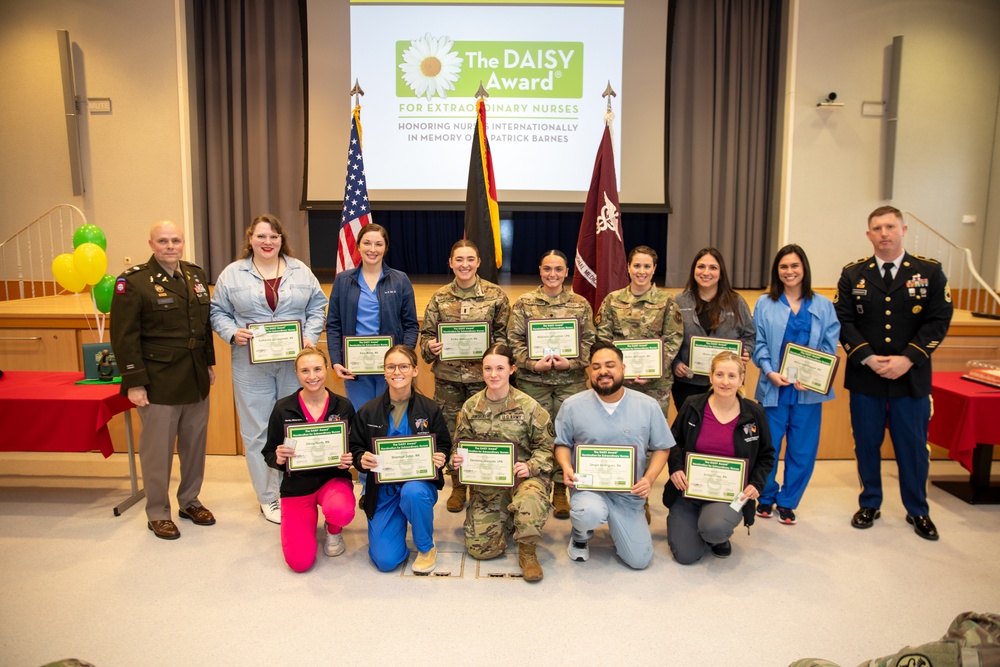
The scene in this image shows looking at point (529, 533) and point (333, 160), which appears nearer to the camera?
point (529, 533)

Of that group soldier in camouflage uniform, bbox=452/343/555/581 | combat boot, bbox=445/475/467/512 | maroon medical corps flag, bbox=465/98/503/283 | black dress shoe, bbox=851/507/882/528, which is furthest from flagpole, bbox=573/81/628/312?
black dress shoe, bbox=851/507/882/528

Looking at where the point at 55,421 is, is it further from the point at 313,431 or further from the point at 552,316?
the point at 552,316

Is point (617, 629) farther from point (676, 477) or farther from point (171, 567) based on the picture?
point (171, 567)

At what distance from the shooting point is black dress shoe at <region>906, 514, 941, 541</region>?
372 centimetres

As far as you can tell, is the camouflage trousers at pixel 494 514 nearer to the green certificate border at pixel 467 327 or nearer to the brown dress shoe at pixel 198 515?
the green certificate border at pixel 467 327

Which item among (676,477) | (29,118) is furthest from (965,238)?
(29,118)

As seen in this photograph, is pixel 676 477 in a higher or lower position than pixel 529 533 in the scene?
higher

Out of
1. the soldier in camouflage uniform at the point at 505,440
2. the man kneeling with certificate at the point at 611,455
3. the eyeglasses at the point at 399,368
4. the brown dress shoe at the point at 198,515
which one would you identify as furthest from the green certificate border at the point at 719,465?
the brown dress shoe at the point at 198,515

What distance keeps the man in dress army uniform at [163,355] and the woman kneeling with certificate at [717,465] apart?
2700 millimetres

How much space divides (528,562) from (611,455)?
2.19ft

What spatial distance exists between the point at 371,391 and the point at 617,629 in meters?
2.02

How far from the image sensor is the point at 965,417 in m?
4.06

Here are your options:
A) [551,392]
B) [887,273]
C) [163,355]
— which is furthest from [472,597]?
[887,273]

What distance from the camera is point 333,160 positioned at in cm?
741
